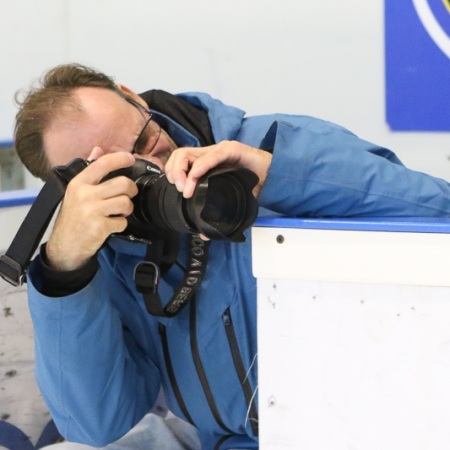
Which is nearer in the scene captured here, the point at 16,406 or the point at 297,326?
the point at 297,326

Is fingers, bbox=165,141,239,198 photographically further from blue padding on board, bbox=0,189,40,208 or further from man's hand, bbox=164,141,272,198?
blue padding on board, bbox=0,189,40,208

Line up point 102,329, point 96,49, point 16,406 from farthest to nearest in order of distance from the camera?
1. point 96,49
2. point 16,406
3. point 102,329

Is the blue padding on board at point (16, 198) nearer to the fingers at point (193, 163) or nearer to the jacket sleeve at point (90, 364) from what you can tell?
the jacket sleeve at point (90, 364)

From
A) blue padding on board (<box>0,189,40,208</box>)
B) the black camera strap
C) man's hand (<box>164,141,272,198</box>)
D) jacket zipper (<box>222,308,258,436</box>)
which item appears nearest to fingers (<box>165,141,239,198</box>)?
man's hand (<box>164,141,272,198</box>)

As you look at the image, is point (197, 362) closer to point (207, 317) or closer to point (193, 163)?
point (207, 317)

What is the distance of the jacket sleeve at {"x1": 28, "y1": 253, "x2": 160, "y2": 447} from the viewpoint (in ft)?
2.94

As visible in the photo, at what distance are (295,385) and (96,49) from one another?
3.61 ft

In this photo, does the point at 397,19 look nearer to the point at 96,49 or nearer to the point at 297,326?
the point at 96,49

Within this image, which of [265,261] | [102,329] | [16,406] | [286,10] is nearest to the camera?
[265,261]

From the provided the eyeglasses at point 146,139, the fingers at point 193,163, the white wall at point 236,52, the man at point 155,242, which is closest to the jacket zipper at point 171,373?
the man at point 155,242

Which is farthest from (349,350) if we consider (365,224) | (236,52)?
(236,52)

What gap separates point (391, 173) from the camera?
89cm

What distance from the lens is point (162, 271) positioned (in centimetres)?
98

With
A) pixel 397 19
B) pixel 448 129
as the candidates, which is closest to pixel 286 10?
pixel 397 19
